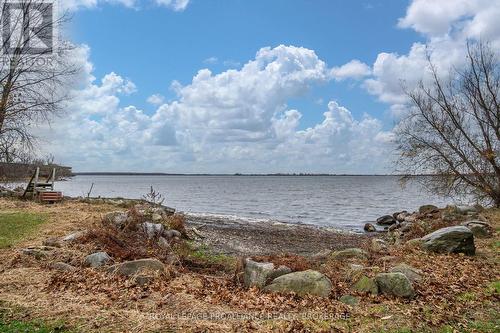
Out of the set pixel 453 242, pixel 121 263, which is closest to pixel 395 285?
pixel 453 242

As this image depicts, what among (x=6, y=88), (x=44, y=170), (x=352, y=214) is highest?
(x=6, y=88)

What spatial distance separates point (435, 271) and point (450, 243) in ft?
8.16

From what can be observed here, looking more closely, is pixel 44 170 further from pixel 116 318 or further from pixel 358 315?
pixel 358 315

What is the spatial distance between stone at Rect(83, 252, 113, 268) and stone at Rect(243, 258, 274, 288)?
3216 millimetres

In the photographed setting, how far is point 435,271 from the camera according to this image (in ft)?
29.5

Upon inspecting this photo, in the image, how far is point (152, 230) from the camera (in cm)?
1292

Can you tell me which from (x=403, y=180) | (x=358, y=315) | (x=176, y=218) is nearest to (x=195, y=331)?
(x=358, y=315)

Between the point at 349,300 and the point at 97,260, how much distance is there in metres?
5.55

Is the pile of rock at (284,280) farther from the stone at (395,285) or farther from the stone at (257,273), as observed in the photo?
the stone at (395,285)

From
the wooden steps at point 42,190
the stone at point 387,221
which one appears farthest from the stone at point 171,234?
the stone at point 387,221

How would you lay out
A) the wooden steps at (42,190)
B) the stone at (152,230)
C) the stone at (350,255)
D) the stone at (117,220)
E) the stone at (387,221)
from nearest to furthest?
the stone at (350,255) < the stone at (152,230) < the stone at (117,220) < the wooden steps at (42,190) < the stone at (387,221)

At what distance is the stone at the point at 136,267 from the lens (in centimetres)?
826

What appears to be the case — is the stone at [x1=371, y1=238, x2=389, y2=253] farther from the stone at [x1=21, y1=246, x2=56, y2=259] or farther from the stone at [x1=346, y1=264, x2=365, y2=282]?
the stone at [x1=21, y1=246, x2=56, y2=259]

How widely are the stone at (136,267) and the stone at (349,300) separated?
12.1ft
